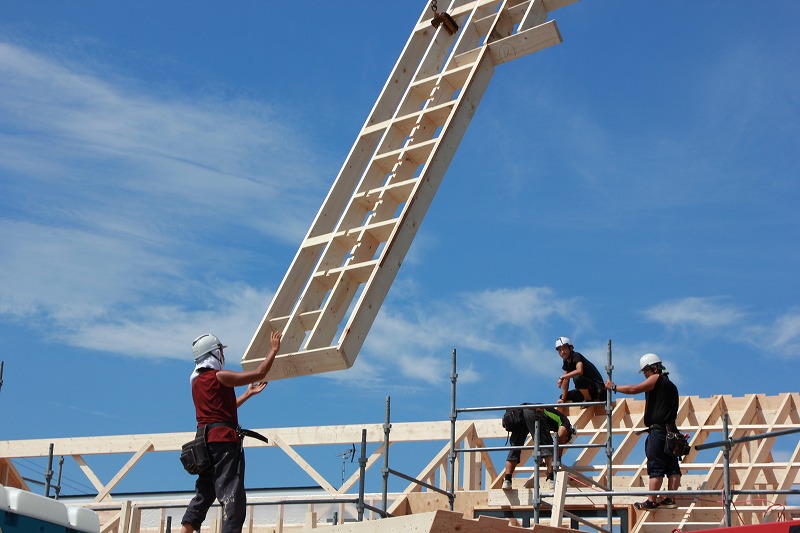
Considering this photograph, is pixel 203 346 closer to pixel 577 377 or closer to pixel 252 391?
pixel 252 391

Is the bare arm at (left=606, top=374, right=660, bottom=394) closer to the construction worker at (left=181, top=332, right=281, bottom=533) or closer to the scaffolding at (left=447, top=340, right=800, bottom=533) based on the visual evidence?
the scaffolding at (left=447, top=340, right=800, bottom=533)

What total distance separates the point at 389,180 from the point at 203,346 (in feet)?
11.3

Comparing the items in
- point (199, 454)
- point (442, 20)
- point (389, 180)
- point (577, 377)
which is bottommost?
point (199, 454)

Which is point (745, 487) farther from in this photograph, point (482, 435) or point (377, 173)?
point (377, 173)

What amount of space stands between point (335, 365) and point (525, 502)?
9.52ft

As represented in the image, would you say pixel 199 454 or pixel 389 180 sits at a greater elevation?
pixel 389 180

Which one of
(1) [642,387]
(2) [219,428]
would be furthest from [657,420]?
(2) [219,428]

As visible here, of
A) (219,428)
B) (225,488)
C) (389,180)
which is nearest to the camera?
(225,488)

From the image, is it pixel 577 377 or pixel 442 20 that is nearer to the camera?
pixel 442 20

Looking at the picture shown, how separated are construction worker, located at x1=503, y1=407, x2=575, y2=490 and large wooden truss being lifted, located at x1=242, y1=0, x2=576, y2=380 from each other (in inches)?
101

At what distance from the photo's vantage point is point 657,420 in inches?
445

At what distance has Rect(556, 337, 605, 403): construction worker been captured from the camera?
12.7m

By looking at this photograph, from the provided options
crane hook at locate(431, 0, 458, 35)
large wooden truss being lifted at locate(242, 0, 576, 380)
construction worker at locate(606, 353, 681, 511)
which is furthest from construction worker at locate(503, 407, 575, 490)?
crane hook at locate(431, 0, 458, 35)

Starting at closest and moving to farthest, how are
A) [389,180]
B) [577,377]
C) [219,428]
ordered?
1. [219,428]
2. [389,180]
3. [577,377]
